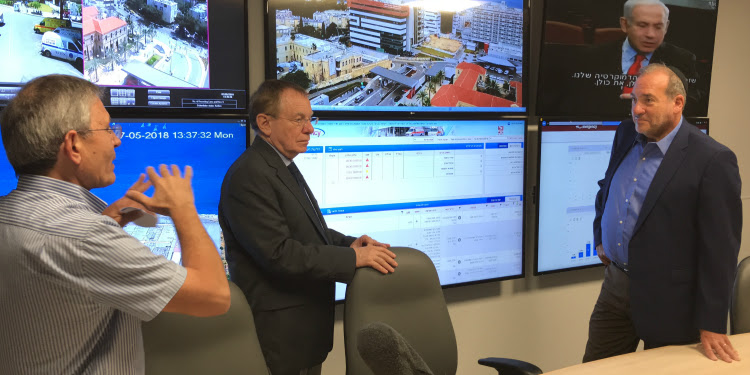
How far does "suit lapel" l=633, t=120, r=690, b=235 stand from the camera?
2.28 metres

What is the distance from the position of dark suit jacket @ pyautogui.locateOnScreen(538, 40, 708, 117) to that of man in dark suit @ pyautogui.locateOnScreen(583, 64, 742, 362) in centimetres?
80

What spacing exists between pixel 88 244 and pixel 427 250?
2.12m

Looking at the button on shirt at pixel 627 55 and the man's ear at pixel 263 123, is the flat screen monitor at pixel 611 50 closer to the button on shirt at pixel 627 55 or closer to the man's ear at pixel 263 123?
the button on shirt at pixel 627 55

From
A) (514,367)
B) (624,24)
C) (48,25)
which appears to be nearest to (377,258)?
(514,367)

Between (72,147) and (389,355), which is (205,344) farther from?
(389,355)

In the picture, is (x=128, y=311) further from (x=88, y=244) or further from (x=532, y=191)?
(x=532, y=191)

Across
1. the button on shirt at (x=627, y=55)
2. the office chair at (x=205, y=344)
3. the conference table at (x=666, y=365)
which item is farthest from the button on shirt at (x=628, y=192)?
the office chair at (x=205, y=344)

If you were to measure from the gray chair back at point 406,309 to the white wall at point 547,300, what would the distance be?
2.83ft

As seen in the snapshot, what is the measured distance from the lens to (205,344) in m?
1.80

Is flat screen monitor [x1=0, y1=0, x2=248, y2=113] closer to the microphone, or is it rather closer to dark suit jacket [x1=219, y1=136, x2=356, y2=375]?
dark suit jacket [x1=219, y1=136, x2=356, y2=375]

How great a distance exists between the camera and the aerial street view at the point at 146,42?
2258mm

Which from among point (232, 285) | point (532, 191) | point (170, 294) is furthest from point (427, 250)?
point (170, 294)

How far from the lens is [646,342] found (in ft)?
7.97

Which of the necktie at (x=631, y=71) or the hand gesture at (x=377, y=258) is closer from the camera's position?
the hand gesture at (x=377, y=258)
